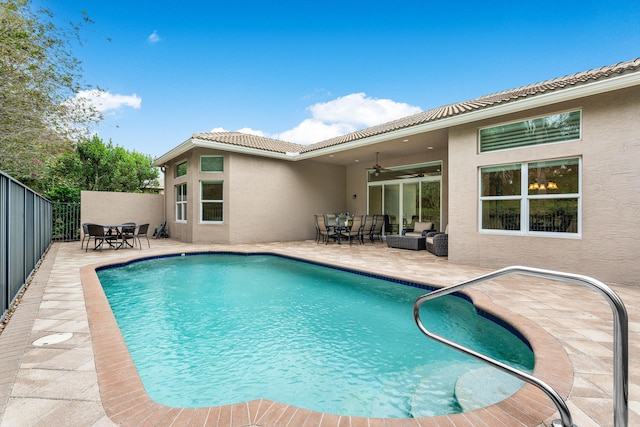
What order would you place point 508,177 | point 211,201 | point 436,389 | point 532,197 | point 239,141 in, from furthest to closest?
point 239,141
point 211,201
point 508,177
point 532,197
point 436,389

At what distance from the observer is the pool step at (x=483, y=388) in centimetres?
237

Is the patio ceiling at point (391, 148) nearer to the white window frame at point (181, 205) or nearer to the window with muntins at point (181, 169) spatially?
the window with muntins at point (181, 169)

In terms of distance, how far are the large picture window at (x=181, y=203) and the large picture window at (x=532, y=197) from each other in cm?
1095

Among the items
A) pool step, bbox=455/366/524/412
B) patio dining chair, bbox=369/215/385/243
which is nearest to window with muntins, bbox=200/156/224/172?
patio dining chair, bbox=369/215/385/243

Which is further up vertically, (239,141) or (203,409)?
(239,141)

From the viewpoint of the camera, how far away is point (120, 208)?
537 inches

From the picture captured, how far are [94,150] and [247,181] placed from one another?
15262 millimetres

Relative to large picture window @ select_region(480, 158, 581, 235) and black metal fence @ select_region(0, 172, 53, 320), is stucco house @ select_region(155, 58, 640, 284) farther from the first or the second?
black metal fence @ select_region(0, 172, 53, 320)

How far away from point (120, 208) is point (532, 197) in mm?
15237

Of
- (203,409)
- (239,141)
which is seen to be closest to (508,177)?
(203,409)

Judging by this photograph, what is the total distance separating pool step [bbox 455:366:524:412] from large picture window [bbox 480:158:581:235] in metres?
4.88

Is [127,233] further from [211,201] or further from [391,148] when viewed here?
[391,148]

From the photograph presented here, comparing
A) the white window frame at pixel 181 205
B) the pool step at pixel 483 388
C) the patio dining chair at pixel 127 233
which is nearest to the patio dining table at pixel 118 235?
the patio dining chair at pixel 127 233

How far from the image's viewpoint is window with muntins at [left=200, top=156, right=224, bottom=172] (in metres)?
11.6
